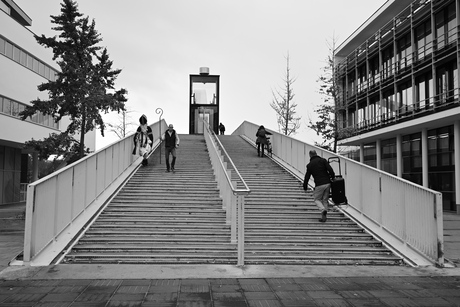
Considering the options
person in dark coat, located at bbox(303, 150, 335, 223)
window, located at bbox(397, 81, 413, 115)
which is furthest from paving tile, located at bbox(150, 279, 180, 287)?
window, located at bbox(397, 81, 413, 115)

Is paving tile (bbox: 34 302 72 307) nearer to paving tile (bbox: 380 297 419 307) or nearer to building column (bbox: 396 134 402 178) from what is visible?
paving tile (bbox: 380 297 419 307)

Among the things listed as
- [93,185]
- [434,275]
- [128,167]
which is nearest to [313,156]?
[434,275]

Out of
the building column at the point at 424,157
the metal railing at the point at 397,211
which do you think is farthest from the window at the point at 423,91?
the metal railing at the point at 397,211

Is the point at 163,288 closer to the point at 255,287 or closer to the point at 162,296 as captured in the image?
the point at 162,296

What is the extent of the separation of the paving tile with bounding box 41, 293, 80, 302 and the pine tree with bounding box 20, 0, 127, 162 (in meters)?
12.6

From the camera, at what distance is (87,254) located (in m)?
7.04

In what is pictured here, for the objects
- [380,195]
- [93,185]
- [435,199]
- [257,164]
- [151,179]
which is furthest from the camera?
[257,164]

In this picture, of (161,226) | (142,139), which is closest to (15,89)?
(142,139)

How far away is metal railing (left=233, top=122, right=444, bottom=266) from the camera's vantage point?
22.5 feet

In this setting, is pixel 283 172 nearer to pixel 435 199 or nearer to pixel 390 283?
pixel 435 199

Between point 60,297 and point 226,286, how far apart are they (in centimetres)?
207

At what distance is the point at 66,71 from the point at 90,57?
1691 millimetres

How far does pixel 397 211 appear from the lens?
312 inches

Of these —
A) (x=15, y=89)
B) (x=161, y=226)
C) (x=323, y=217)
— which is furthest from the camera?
(x=15, y=89)
